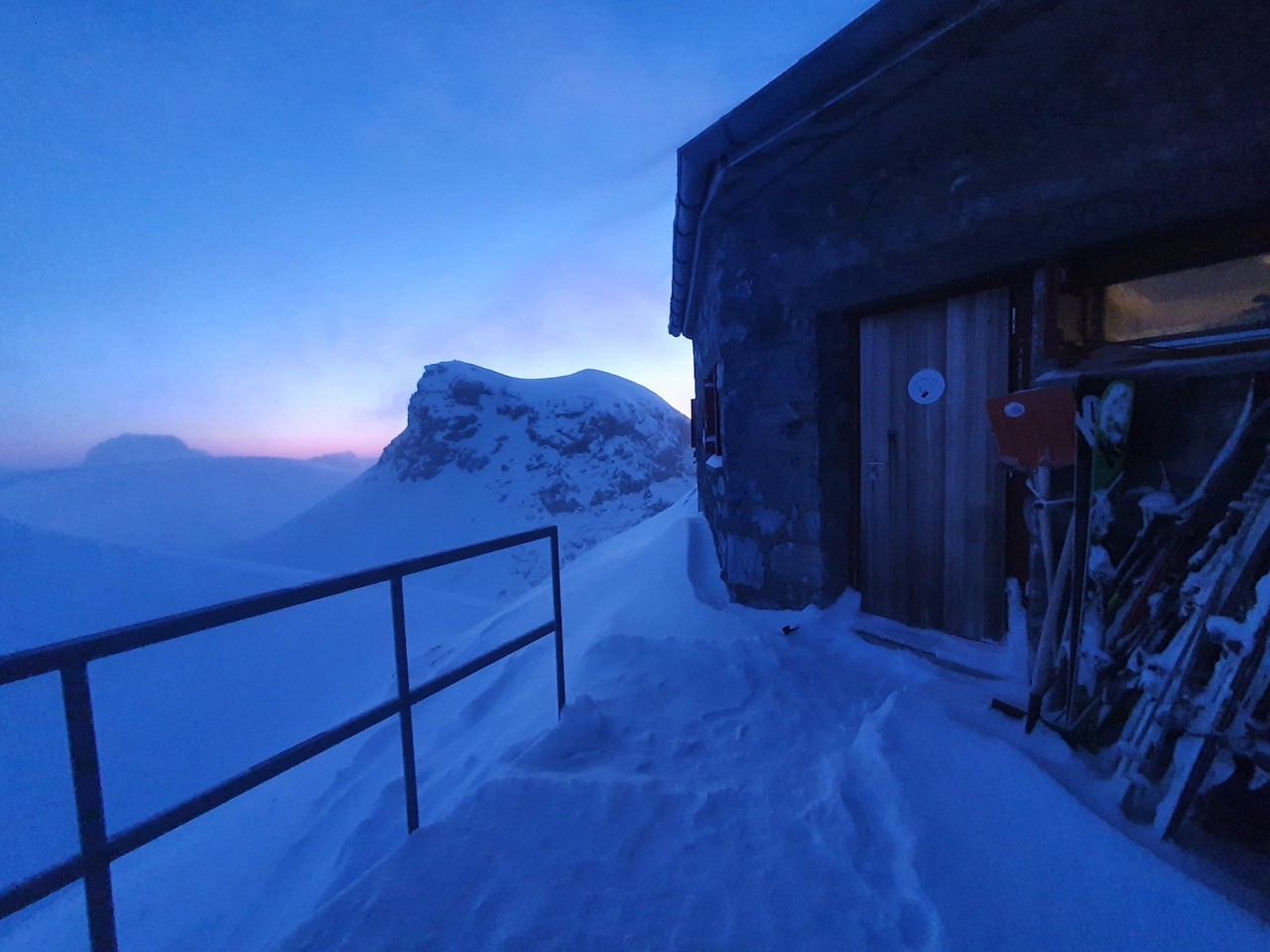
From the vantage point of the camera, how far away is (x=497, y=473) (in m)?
49.6

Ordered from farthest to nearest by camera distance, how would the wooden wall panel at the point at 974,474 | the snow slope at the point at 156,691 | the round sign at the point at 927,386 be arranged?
the snow slope at the point at 156,691
the round sign at the point at 927,386
the wooden wall panel at the point at 974,474

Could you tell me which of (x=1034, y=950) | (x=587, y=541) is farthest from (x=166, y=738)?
(x=587, y=541)

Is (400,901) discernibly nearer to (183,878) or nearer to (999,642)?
(999,642)

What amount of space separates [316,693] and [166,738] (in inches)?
75.3

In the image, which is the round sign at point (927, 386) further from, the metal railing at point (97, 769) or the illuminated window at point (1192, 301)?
the metal railing at point (97, 769)

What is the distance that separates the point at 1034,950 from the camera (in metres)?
1.41

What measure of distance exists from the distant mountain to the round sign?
36465 mm

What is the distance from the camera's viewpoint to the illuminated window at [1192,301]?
228cm

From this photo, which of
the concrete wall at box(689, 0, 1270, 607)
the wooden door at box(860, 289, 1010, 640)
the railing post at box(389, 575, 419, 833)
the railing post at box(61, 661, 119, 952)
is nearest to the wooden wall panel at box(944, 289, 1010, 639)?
the wooden door at box(860, 289, 1010, 640)

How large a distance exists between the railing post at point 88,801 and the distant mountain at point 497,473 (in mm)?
37975

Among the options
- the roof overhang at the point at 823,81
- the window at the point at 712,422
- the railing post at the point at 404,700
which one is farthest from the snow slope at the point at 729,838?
the roof overhang at the point at 823,81

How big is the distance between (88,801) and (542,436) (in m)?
52.1

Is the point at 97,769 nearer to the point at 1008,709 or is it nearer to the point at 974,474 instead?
the point at 1008,709

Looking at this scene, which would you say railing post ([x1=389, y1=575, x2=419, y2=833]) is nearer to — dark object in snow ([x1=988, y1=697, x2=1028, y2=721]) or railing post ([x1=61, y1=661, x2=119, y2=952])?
railing post ([x1=61, y1=661, x2=119, y2=952])
